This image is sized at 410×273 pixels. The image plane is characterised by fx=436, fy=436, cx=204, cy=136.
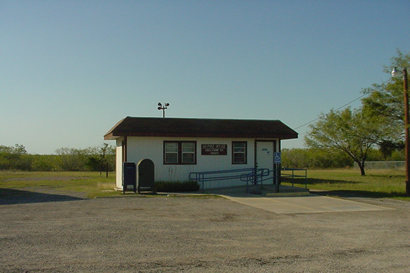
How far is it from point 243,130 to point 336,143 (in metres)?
27.3

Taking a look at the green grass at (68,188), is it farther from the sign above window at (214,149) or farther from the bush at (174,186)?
the sign above window at (214,149)

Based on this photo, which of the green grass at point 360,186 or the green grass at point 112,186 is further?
the green grass at point 360,186

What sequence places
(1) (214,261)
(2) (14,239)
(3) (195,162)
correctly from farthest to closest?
1. (3) (195,162)
2. (2) (14,239)
3. (1) (214,261)

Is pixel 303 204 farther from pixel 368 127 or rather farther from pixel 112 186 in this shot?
pixel 368 127

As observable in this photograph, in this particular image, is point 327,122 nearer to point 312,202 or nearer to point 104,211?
point 312,202

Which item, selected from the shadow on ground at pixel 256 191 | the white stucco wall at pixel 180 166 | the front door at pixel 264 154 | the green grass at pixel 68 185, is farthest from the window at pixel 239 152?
the green grass at pixel 68 185

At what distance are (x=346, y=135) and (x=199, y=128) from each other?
1083 inches

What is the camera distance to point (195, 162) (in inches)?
904

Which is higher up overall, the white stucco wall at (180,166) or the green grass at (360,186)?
the white stucco wall at (180,166)

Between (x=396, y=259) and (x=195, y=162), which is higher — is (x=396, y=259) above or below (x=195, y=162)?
below

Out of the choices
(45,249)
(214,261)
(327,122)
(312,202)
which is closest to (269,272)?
(214,261)

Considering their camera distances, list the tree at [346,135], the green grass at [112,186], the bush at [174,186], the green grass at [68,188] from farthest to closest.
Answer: the tree at [346,135]
the bush at [174,186]
the green grass at [112,186]
the green grass at [68,188]

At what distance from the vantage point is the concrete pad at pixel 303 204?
14.8 meters

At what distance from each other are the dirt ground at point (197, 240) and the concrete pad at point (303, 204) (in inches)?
33.4
